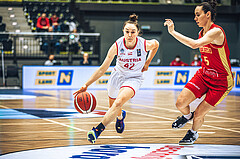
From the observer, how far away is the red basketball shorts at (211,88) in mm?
5965

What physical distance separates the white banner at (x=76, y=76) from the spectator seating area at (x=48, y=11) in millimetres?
5117

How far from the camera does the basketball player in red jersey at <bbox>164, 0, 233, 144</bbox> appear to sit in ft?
19.2

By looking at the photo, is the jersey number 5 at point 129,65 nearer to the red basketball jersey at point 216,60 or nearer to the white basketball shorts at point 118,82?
the white basketball shorts at point 118,82

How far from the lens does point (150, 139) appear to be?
6.51m

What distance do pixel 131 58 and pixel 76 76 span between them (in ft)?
44.4

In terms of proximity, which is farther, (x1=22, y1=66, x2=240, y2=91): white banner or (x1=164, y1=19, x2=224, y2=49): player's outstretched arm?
(x1=22, y1=66, x2=240, y2=91): white banner

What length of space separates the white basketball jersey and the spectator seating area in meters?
18.0

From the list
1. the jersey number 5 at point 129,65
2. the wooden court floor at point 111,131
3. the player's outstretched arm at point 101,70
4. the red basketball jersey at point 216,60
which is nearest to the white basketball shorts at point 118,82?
the jersey number 5 at point 129,65

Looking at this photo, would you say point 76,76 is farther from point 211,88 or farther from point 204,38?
point 204,38

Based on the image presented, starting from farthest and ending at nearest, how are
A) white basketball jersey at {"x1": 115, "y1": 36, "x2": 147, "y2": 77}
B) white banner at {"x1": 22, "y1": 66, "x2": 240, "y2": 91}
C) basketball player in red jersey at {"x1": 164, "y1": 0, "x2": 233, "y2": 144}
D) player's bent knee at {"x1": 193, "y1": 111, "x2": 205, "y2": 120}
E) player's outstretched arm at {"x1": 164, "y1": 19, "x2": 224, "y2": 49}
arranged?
white banner at {"x1": 22, "y1": 66, "x2": 240, "y2": 91}
white basketball jersey at {"x1": 115, "y1": 36, "x2": 147, "y2": 77}
player's bent knee at {"x1": 193, "y1": 111, "x2": 205, "y2": 120}
basketball player in red jersey at {"x1": 164, "y1": 0, "x2": 233, "y2": 144}
player's outstretched arm at {"x1": 164, "y1": 19, "x2": 224, "y2": 49}

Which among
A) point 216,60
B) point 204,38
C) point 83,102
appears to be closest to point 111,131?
point 83,102

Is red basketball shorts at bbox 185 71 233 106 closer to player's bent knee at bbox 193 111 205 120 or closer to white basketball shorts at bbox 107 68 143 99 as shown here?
player's bent knee at bbox 193 111 205 120

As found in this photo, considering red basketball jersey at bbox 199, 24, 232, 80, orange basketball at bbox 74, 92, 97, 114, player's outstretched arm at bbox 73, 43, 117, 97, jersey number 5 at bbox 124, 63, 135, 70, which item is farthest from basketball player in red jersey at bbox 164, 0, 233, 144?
orange basketball at bbox 74, 92, 97, 114

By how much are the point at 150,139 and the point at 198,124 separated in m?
0.77
